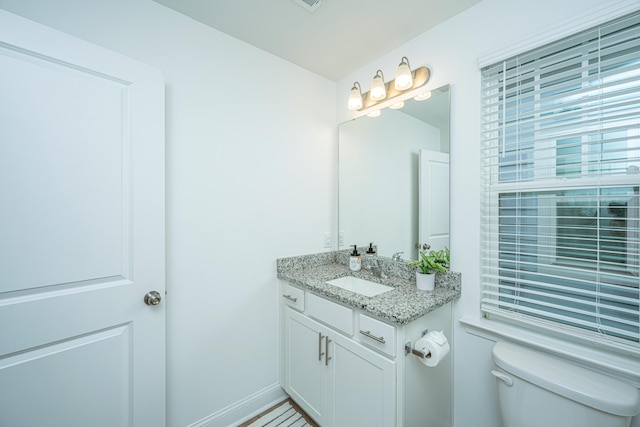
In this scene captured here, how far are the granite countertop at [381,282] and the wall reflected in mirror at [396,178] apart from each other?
0.14m

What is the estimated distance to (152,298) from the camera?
3.93ft

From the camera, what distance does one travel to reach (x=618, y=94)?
3.17ft

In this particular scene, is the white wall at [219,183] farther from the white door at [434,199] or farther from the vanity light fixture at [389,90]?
the white door at [434,199]

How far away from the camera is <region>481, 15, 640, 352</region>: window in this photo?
98 cm

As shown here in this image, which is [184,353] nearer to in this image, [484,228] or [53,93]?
[53,93]

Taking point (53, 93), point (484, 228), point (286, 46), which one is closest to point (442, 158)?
point (484, 228)

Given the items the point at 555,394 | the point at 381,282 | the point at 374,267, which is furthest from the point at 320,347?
the point at 555,394

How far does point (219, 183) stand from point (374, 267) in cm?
117

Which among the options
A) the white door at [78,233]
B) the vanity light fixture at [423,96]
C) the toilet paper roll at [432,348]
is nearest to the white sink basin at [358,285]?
the toilet paper roll at [432,348]

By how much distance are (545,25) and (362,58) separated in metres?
1.01

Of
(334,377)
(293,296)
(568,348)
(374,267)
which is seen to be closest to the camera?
(568,348)

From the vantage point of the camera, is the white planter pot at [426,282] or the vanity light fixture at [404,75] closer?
the white planter pot at [426,282]

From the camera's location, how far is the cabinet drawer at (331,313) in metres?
1.30

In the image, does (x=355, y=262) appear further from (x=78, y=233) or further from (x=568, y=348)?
(x=78, y=233)
